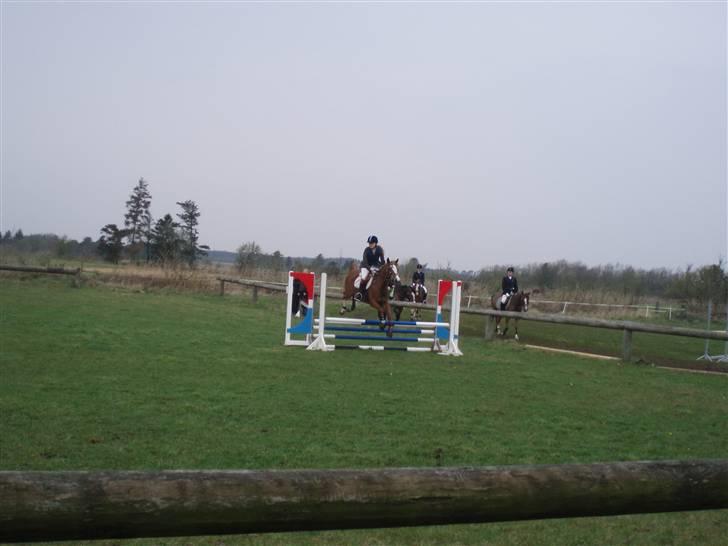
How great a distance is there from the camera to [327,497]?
6.01 ft

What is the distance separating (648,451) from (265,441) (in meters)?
3.58

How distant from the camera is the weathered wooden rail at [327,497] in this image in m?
1.67

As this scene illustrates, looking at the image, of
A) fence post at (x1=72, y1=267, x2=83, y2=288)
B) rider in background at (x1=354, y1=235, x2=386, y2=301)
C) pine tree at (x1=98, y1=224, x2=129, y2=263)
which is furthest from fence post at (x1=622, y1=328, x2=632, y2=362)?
pine tree at (x1=98, y1=224, x2=129, y2=263)

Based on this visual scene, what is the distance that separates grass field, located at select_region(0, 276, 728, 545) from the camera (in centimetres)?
489

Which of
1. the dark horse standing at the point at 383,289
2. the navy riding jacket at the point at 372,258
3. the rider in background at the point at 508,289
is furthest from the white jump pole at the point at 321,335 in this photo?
the rider in background at the point at 508,289

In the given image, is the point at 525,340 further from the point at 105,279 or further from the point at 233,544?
the point at 105,279

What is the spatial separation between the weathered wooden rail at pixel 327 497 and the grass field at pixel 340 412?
2.14 meters

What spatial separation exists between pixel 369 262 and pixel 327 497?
43.4 feet

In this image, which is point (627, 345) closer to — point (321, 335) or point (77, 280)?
point (321, 335)

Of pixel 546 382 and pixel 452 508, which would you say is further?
pixel 546 382

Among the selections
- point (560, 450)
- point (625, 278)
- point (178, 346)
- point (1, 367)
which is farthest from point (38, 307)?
point (625, 278)

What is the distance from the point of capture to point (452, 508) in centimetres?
194

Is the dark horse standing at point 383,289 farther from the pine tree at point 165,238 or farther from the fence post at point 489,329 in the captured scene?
the pine tree at point 165,238

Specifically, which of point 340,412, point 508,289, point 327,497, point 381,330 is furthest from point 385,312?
point 327,497
